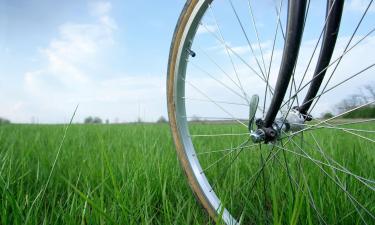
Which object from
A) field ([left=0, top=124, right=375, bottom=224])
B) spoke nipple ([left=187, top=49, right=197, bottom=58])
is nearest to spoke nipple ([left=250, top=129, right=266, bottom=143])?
field ([left=0, top=124, right=375, bottom=224])

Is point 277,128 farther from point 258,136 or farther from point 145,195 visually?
point 145,195

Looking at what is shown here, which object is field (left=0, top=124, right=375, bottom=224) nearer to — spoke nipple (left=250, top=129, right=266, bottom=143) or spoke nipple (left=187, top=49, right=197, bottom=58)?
spoke nipple (left=250, top=129, right=266, bottom=143)

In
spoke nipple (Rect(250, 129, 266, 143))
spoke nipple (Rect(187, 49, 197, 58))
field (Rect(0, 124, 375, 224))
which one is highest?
spoke nipple (Rect(187, 49, 197, 58))

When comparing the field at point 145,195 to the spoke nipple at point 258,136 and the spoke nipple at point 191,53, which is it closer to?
the spoke nipple at point 258,136

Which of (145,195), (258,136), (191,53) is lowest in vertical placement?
(145,195)

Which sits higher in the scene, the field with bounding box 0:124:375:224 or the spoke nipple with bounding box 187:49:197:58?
the spoke nipple with bounding box 187:49:197:58

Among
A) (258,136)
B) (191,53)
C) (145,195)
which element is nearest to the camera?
(258,136)

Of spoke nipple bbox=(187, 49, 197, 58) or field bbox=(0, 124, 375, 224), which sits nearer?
field bbox=(0, 124, 375, 224)

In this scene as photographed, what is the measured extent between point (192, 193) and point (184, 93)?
39 centimetres

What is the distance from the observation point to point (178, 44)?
150 cm

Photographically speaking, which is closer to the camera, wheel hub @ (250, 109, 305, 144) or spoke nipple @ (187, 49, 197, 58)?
wheel hub @ (250, 109, 305, 144)

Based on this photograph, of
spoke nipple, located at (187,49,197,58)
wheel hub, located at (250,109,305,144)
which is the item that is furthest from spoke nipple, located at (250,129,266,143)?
spoke nipple, located at (187,49,197,58)

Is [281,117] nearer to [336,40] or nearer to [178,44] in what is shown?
[336,40]

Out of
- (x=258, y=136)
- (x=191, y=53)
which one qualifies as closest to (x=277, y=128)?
(x=258, y=136)
